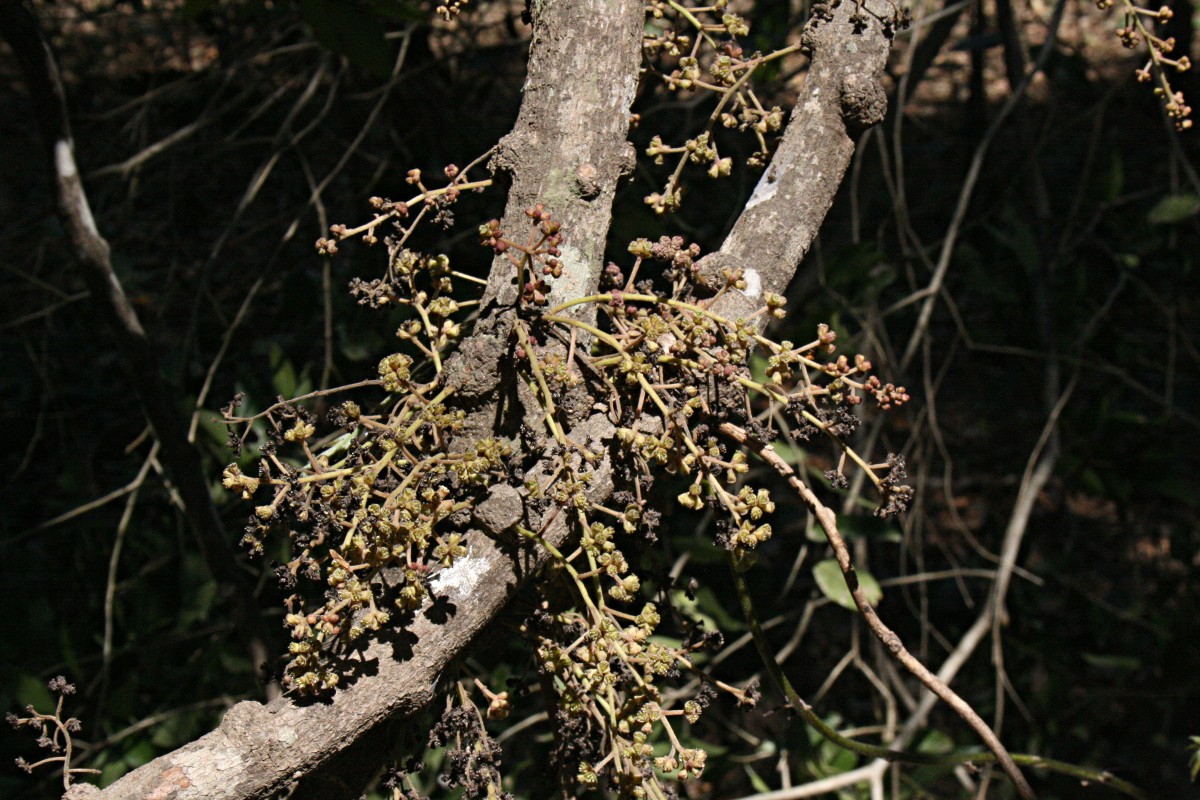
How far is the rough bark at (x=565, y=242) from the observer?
807mm

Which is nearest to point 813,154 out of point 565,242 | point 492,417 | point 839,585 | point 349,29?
point 565,242

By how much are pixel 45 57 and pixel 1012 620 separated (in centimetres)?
225

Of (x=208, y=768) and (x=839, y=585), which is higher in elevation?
(x=208, y=768)

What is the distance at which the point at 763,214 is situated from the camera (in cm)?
98

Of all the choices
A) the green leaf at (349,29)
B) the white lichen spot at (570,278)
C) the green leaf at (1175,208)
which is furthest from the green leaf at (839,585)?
the green leaf at (1175,208)

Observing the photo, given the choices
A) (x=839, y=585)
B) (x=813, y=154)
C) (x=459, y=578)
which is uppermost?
(x=813, y=154)

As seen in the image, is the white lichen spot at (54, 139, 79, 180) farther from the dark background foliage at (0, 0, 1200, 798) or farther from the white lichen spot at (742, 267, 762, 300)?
the white lichen spot at (742, 267, 762, 300)

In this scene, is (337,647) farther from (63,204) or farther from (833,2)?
(63,204)

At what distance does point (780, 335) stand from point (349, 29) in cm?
104

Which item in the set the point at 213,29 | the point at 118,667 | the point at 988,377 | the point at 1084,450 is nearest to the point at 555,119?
the point at 118,667

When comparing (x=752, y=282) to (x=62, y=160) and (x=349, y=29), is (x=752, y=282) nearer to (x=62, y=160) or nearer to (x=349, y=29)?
(x=349, y=29)

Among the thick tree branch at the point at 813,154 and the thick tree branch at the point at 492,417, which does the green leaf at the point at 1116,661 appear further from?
the thick tree branch at the point at 492,417

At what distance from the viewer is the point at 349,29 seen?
5.31 feet

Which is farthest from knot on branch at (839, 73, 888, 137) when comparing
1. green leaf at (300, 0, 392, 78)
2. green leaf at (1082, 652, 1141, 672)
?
green leaf at (1082, 652, 1141, 672)
